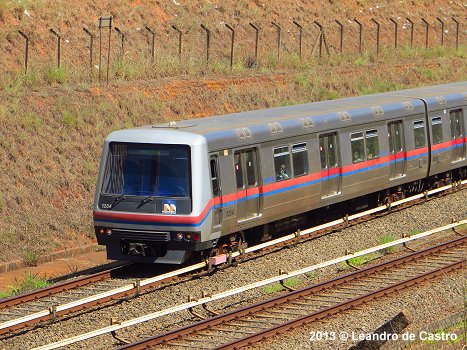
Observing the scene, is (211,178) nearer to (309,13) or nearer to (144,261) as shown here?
(144,261)

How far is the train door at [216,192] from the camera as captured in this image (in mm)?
17812

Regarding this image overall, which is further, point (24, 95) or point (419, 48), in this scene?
point (419, 48)

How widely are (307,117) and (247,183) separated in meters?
2.68

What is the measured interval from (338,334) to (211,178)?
4.38 metres

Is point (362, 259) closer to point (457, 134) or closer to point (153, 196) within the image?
point (153, 196)

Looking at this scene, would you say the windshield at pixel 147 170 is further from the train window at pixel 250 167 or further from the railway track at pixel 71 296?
the train window at pixel 250 167

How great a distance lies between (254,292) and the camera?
55.6 feet

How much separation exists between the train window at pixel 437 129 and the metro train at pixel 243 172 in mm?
606

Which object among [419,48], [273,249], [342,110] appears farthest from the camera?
[419,48]

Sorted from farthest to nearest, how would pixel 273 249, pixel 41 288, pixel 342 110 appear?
pixel 342 110, pixel 273 249, pixel 41 288

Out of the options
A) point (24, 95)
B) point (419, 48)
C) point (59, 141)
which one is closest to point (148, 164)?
point (59, 141)

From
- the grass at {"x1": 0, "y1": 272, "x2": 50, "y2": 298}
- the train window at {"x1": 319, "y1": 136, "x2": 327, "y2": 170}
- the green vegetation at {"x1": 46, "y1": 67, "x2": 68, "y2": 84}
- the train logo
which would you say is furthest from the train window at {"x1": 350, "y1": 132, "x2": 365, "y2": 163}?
the green vegetation at {"x1": 46, "y1": 67, "x2": 68, "y2": 84}

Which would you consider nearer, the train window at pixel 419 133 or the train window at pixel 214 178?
the train window at pixel 214 178

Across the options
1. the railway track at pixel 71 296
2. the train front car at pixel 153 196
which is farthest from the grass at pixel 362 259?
the train front car at pixel 153 196
